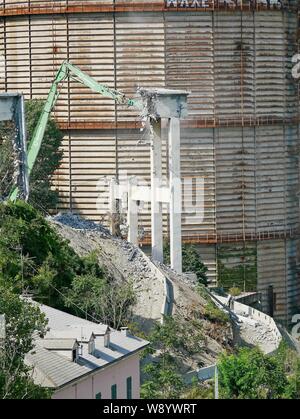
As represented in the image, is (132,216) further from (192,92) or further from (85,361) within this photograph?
(85,361)

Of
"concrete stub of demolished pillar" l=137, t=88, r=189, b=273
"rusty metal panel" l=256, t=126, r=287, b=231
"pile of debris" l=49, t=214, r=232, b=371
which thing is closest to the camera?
"pile of debris" l=49, t=214, r=232, b=371

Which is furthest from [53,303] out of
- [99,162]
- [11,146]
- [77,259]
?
[99,162]

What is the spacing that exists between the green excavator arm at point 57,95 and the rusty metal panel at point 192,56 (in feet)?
8.72

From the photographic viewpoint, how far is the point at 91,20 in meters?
65.4

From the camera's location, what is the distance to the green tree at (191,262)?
62528 mm

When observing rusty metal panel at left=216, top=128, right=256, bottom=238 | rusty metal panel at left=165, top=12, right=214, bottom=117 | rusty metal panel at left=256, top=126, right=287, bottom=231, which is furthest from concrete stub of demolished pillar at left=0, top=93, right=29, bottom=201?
rusty metal panel at left=256, top=126, right=287, bottom=231

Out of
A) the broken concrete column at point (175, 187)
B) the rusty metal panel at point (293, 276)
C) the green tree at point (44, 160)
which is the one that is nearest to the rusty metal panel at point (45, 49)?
the green tree at point (44, 160)

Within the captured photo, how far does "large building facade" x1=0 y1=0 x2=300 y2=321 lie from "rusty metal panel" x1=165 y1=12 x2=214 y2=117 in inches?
1.2

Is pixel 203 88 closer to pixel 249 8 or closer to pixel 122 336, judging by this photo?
pixel 249 8

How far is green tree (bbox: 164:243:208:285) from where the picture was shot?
62528 millimetres

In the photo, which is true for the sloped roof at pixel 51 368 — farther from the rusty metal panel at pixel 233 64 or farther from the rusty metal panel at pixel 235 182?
the rusty metal panel at pixel 233 64

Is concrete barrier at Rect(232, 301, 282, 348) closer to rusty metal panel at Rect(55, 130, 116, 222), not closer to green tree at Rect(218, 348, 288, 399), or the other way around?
rusty metal panel at Rect(55, 130, 116, 222)

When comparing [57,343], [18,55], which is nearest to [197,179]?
[18,55]

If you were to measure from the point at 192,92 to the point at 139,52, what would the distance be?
2.09 m
